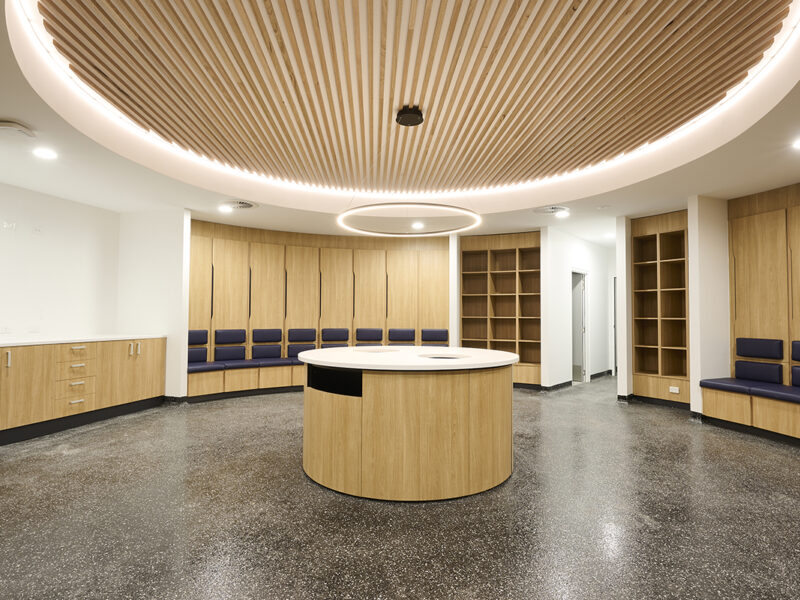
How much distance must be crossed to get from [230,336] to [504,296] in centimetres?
534

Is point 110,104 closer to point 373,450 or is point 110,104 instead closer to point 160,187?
point 160,187

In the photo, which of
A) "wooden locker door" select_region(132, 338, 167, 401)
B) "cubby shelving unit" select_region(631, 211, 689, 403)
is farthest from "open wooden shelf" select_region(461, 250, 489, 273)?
"wooden locker door" select_region(132, 338, 167, 401)

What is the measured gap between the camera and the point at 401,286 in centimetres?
865

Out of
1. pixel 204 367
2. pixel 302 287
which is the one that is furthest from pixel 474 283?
pixel 204 367

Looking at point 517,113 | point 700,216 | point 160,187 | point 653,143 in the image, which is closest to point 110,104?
point 160,187

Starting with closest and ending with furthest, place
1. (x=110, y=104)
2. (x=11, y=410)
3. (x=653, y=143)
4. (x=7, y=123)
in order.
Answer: (x=7, y=123)
(x=110, y=104)
(x=11, y=410)
(x=653, y=143)

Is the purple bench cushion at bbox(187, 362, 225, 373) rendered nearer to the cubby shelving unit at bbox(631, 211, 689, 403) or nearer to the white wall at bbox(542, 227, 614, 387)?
the white wall at bbox(542, 227, 614, 387)

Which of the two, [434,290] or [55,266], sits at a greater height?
[55,266]

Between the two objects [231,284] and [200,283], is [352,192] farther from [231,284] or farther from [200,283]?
[200,283]

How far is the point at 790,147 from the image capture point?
13.2 feet

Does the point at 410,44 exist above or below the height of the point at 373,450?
above

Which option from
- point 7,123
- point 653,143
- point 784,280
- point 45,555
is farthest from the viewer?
point 784,280

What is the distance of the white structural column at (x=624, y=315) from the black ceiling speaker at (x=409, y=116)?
15.1 ft

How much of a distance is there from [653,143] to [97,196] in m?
7.27
